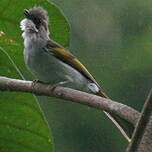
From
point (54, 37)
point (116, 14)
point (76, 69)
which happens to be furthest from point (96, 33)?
point (54, 37)

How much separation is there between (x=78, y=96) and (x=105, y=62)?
348 centimetres

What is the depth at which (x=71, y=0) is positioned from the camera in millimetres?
5551

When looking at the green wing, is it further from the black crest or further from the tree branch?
the tree branch

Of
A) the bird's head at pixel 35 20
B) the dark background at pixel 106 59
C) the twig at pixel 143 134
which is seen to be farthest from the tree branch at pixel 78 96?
the dark background at pixel 106 59

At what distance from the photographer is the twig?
4.31 ft

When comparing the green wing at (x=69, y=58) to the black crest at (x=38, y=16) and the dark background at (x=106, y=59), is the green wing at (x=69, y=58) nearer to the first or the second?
the black crest at (x=38, y=16)

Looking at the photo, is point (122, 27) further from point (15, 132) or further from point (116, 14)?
point (15, 132)

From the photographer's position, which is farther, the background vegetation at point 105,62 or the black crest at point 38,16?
the background vegetation at point 105,62

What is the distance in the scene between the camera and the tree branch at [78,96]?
1446mm

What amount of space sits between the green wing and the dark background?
214 cm

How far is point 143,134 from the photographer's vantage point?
1364 millimetres

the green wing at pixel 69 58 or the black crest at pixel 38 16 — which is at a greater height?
the black crest at pixel 38 16

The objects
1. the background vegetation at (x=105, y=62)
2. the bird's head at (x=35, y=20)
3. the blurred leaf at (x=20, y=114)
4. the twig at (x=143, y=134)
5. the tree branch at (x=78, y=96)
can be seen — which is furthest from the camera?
the background vegetation at (x=105, y=62)

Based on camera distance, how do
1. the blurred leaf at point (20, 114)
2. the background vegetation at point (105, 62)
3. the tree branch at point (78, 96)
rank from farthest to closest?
the background vegetation at point (105, 62)
the blurred leaf at point (20, 114)
the tree branch at point (78, 96)
